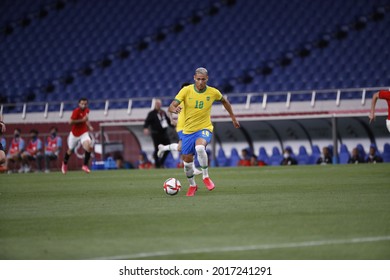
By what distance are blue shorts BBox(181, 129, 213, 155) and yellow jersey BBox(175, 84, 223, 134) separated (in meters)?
0.07

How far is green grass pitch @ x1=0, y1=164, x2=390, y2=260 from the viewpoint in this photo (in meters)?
7.58

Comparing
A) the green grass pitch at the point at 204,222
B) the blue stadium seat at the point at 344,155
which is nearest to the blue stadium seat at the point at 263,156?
the blue stadium seat at the point at 344,155

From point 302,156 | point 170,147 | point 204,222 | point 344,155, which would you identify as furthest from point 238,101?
point 204,222

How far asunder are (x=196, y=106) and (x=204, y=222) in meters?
4.63

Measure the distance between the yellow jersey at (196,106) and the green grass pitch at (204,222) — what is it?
112cm

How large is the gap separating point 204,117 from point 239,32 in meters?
20.6

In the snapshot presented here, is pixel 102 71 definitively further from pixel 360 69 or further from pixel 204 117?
→ pixel 204 117

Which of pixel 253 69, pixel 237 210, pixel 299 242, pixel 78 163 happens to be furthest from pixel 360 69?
pixel 299 242

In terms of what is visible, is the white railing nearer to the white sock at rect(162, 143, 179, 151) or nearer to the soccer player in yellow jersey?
the white sock at rect(162, 143, 179, 151)

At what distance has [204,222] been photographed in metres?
9.66

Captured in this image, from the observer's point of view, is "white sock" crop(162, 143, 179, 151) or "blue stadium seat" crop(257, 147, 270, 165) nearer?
"white sock" crop(162, 143, 179, 151)

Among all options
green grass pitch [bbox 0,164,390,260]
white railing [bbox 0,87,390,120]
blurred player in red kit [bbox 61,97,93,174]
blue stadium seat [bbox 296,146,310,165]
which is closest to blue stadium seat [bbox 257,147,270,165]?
blue stadium seat [bbox 296,146,310,165]

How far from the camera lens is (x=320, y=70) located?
31.0 m

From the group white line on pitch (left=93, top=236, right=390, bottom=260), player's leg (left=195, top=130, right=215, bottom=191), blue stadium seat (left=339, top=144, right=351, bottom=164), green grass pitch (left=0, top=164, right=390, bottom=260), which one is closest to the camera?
white line on pitch (left=93, top=236, right=390, bottom=260)
